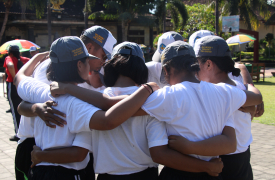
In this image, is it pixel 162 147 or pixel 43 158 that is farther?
pixel 43 158

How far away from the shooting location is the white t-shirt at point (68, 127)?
69.4 inches

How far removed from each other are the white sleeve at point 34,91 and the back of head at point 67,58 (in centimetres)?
16


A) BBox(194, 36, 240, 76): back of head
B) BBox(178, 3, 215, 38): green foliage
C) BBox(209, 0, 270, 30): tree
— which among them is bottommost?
BBox(194, 36, 240, 76): back of head

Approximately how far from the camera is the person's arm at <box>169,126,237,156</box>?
1.75m

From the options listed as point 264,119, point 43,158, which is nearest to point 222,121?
point 43,158

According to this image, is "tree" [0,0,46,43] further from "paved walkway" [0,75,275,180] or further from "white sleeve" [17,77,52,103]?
"white sleeve" [17,77,52,103]

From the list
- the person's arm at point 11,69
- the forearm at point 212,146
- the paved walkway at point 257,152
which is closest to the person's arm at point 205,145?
the forearm at point 212,146

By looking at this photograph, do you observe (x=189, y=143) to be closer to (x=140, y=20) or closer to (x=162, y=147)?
(x=162, y=147)

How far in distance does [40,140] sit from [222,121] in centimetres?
129

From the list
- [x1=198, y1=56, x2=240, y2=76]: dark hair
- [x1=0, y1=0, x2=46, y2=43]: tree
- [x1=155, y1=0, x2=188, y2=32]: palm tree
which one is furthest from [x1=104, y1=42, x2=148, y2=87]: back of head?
[x1=155, y1=0, x2=188, y2=32]: palm tree

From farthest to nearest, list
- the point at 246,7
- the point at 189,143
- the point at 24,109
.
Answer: the point at 246,7, the point at 24,109, the point at 189,143

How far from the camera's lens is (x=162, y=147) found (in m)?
1.77

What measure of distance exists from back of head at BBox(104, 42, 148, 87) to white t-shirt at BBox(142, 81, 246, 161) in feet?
0.74

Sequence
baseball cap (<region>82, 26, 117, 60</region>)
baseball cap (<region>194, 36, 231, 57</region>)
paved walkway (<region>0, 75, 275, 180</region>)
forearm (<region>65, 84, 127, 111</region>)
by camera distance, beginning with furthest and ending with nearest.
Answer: paved walkway (<region>0, 75, 275, 180</region>) → baseball cap (<region>82, 26, 117, 60</region>) → baseball cap (<region>194, 36, 231, 57</region>) → forearm (<region>65, 84, 127, 111</region>)
